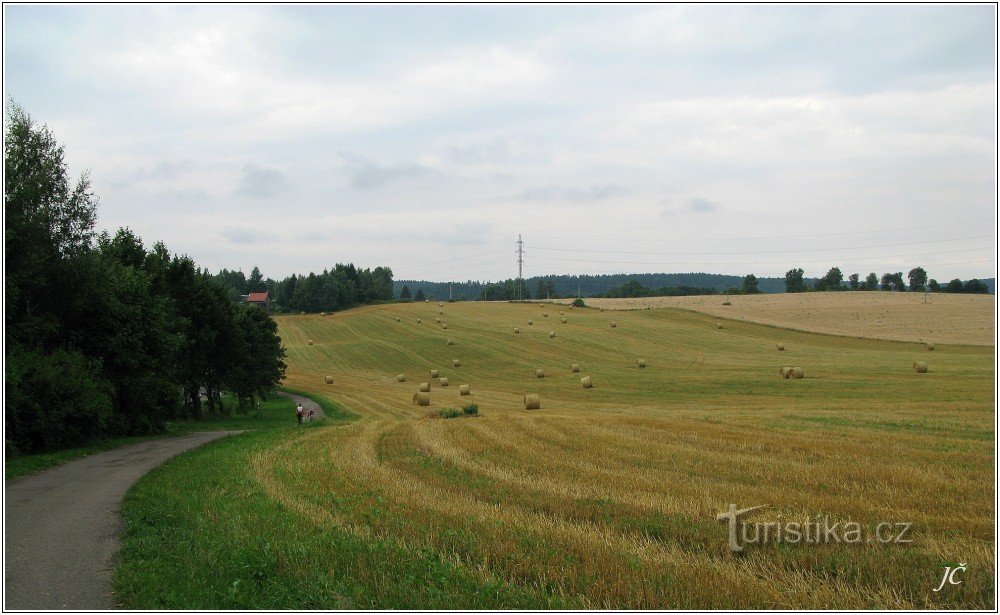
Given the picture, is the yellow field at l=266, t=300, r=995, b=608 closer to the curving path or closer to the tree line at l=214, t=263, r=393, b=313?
the curving path

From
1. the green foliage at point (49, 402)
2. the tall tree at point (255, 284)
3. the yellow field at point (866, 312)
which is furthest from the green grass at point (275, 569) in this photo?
the tall tree at point (255, 284)

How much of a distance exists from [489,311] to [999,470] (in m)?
86.9

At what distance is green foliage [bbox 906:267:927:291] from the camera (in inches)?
4626

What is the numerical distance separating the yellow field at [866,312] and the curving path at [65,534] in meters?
64.7

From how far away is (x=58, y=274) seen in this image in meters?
25.4

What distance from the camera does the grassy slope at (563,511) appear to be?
641 centimetres

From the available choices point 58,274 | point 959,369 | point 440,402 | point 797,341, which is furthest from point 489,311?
point 58,274

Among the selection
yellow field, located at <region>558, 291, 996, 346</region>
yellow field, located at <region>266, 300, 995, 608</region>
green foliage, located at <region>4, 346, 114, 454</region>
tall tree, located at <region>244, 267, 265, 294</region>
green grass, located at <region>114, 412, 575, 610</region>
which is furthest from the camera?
tall tree, located at <region>244, 267, 265, 294</region>

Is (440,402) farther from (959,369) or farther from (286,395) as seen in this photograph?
(959,369)

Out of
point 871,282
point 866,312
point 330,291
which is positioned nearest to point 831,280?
point 871,282

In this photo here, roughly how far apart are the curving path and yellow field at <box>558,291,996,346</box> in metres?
64.7

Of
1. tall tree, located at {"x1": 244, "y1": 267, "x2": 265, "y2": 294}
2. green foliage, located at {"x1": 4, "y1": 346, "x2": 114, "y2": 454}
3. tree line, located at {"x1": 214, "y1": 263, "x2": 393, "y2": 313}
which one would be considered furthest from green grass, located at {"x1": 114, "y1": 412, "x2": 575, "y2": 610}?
tall tree, located at {"x1": 244, "y1": 267, "x2": 265, "y2": 294}

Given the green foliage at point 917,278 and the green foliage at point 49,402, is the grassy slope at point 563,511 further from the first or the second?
the green foliage at point 917,278

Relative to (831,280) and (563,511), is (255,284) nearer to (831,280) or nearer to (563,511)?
(831,280)
